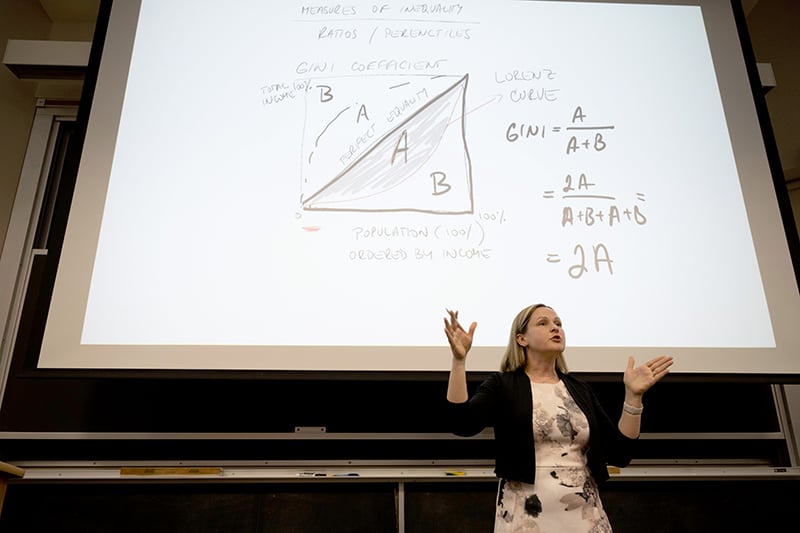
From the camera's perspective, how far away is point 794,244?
2.27 meters

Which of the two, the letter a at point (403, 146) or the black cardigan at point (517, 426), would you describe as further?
the letter a at point (403, 146)

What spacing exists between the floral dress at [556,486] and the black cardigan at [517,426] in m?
0.02

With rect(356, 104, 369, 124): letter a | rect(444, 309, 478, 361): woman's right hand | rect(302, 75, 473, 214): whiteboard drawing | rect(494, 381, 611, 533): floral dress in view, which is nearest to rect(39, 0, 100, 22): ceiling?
rect(302, 75, 473, 214): whiteboard drawing

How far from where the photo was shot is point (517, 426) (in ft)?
4.57

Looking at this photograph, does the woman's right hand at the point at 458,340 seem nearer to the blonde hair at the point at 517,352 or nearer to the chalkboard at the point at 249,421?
the blonde hair at the point at 517,352

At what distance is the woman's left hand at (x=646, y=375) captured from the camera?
1469 millimetres

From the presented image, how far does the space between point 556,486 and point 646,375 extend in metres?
0.37

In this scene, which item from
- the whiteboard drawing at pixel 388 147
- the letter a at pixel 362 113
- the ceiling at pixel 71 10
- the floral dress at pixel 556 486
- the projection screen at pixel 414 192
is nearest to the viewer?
the floral dress at pixel 556 486

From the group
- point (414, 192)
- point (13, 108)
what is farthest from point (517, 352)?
point (13, 108)

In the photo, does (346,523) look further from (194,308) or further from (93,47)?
(93,47)

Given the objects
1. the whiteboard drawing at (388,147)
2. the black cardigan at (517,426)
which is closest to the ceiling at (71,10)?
the whiteboard drawing at (388,147)

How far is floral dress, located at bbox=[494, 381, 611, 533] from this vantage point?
130cm

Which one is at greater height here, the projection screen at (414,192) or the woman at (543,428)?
the projection screen at (414,192)

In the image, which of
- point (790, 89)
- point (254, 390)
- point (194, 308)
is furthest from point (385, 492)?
point (790, 89)
